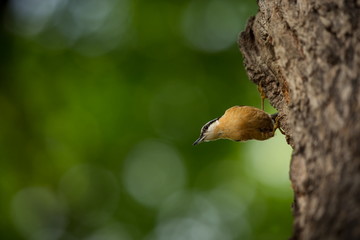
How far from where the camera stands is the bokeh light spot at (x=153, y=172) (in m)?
9.03

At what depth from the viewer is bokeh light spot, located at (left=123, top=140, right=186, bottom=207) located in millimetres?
9031

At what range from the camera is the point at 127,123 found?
884 cm

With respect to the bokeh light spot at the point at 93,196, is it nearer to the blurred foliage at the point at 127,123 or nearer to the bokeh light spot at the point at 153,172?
the blurred foliage at the point at 127,123

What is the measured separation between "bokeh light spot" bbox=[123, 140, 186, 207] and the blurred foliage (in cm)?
3

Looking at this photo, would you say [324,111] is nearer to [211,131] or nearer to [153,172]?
[211,131]

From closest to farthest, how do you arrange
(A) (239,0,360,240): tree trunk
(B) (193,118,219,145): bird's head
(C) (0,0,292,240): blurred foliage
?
1. (A) (239,0,360,240): tree trunk
2. (B) (193,118,219,145): bird's head
3. (C) (0,0,292,240): blurred foliage

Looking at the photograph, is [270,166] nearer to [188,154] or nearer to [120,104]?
[188,154]

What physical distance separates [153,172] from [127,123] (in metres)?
1.46

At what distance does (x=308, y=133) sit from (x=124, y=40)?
6233 millimetres

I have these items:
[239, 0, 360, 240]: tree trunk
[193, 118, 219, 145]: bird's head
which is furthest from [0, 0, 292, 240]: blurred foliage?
[239, 0, 360, 240]: tree trunk

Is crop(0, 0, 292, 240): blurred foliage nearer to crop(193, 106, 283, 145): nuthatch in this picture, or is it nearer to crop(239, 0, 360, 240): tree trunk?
crop(193, 106, 283, 145): nuthatch

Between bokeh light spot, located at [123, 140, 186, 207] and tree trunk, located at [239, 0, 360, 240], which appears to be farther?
bokeh light spot, located at [123, 140, 186, 207]

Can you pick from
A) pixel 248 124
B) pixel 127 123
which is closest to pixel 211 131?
pixel 248 124

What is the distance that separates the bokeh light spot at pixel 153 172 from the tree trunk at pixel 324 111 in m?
5.81
